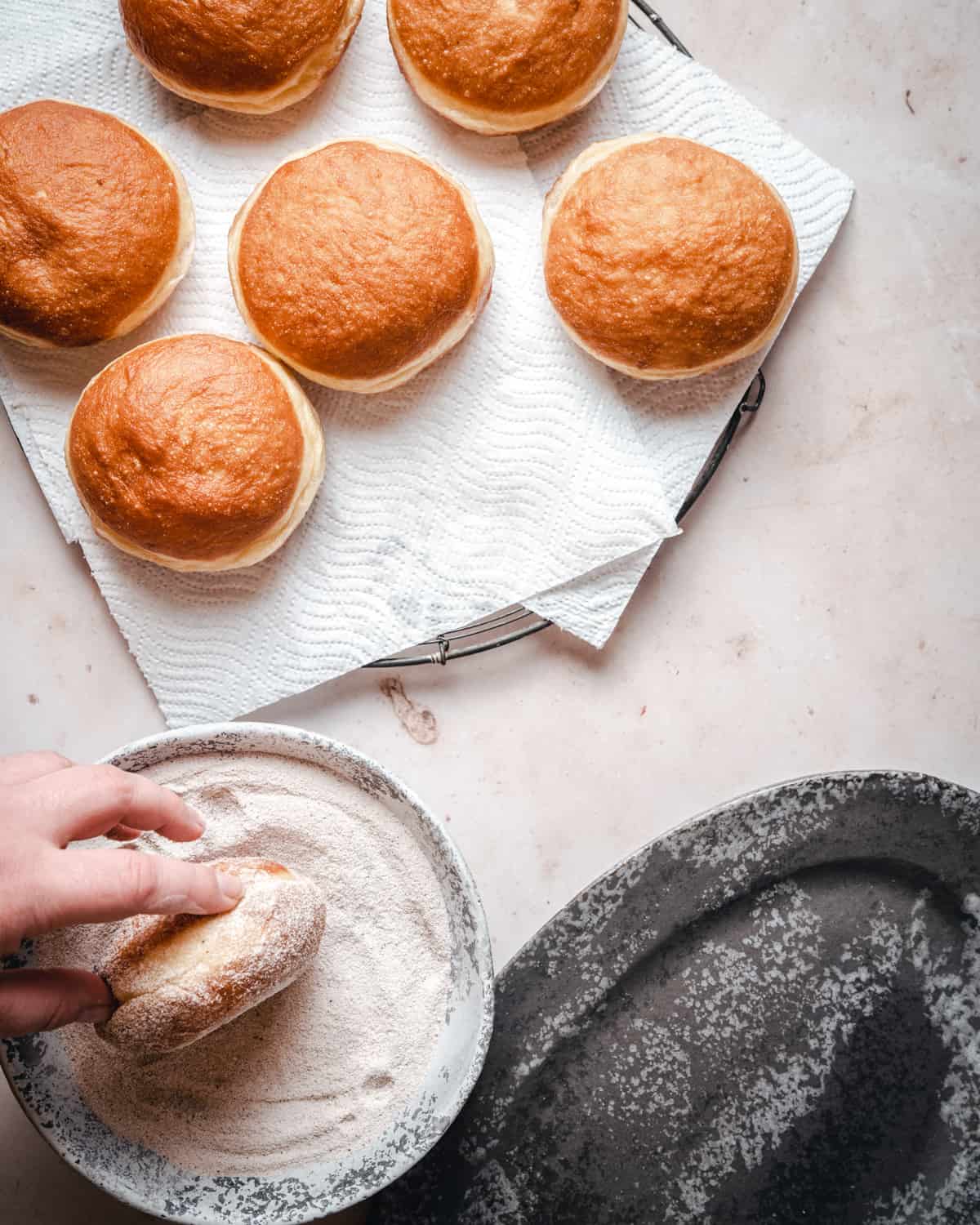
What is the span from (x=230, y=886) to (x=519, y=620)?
504 mm

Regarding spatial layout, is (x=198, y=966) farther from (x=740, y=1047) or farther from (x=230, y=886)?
(x=740, y=1047)

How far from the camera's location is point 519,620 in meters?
1.38

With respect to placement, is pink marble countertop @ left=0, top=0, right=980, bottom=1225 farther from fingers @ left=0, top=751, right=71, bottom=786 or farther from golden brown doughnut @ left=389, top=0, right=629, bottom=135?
fingers @ left=0, top=751, right=71, bottom=786

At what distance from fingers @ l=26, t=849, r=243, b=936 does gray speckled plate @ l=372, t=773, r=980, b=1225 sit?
0.46m

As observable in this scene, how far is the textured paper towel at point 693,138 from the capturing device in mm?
1293

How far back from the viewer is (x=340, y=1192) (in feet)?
3.70

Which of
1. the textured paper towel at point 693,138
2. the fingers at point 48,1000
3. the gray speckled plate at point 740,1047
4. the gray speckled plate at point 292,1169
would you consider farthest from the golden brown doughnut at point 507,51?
the fingers at point 48,1000

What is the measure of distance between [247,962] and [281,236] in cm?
78

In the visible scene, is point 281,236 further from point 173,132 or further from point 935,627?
point 935,627

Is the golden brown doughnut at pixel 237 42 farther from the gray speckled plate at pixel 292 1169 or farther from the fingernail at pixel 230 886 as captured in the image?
the fingernail at pixel 230 886

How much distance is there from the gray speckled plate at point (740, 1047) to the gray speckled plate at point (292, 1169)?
131 mm

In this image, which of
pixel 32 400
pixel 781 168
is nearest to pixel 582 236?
pixel 781 168

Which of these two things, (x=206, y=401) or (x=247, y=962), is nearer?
(x=247, y=962)

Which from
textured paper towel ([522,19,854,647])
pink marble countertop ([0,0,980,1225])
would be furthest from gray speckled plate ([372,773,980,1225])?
textured paper towel ([522,19,854,647])
